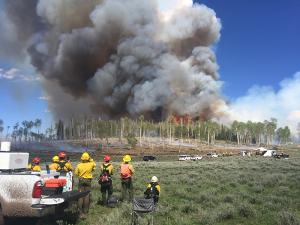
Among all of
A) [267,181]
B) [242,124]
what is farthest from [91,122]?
[267,181]

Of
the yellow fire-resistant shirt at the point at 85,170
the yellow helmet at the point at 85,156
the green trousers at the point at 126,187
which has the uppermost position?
the yellow helmet at the point at 85,156

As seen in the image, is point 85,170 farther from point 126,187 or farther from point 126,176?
point 126,187

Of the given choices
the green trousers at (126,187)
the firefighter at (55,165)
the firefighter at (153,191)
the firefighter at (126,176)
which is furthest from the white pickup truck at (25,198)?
the green trousers at (126,187)

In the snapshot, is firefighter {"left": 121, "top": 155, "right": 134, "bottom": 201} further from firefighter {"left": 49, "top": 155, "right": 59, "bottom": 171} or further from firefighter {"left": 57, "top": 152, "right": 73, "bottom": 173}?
firefighter {"left": 49, "top": 155, "right": 59, "bottom": 171}

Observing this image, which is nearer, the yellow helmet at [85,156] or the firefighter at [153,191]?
the yellow helmet at [85,156]

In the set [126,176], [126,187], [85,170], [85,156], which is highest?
[85,156]

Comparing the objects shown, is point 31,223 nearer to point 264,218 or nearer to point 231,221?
point 231,221

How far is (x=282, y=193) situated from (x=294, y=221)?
24.9 ft

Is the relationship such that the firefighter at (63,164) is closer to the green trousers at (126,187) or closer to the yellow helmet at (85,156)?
the yellow helmet at (85,156)

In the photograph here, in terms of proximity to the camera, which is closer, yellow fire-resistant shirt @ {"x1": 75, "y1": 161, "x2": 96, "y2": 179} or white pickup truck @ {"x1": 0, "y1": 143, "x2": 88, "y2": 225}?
white pickup truck @ {"x1": 0, "y1": 143, "x2": 88, "y2": 225}

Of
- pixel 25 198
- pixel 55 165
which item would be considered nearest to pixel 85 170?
pixel 55 165

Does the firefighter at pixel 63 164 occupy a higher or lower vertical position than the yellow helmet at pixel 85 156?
lower

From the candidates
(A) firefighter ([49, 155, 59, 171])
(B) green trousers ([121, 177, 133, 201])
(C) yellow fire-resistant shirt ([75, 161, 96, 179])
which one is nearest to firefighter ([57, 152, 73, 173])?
(A) firefighter ([49, 155, 59, 171])

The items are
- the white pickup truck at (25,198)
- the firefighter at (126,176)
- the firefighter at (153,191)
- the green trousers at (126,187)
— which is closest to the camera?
the white pickup truck at (25,198)
